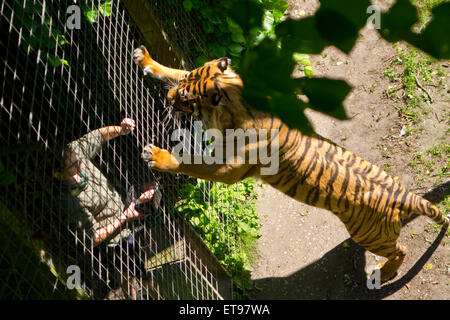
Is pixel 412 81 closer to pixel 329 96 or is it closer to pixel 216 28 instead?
pixel 216 28

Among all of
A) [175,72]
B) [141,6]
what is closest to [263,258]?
[175,72]

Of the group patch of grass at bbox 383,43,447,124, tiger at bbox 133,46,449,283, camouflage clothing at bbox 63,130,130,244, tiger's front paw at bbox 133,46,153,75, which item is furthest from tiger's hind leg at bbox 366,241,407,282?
tiger's front paw at bbox 133,46,153,75

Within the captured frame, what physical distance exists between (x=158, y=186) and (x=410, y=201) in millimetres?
2091

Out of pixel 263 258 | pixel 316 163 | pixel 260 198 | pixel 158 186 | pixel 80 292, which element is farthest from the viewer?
pixel 260 198

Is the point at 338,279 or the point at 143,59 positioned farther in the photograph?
the point at 338,279

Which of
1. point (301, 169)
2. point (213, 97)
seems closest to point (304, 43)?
point (213, 97)

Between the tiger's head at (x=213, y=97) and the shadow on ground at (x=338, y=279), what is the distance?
197 centimetres

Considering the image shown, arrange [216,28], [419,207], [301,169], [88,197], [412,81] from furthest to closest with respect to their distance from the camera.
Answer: [216,28] → [412,81] → [88,197] → [419,207] → [301,169]

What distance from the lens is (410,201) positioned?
3.08 m

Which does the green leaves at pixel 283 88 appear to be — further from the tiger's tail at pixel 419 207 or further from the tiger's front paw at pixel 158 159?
the tiger's tail at pixel 419 207

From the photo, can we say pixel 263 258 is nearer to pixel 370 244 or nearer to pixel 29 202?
pixel 370 244

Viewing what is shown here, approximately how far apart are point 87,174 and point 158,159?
0.85m

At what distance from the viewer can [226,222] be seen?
163 inches

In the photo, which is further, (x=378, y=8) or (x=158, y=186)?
(x=158, y=186)
